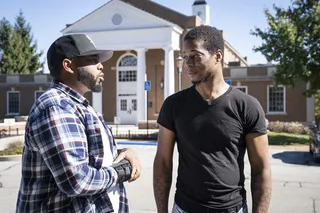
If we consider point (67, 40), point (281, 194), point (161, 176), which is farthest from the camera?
point (281, 194)

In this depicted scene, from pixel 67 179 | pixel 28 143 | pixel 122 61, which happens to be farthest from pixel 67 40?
pixel 122 61

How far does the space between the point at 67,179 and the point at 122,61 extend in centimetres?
3464

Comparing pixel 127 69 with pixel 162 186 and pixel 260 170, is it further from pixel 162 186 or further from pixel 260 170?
pixel 260 170

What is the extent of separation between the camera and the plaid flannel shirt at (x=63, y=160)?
2.09 meters

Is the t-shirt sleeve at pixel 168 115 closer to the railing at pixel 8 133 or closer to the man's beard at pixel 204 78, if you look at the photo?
the man's beard at pixel 204 78

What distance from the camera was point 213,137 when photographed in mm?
2566

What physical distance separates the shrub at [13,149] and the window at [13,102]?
26.0 m

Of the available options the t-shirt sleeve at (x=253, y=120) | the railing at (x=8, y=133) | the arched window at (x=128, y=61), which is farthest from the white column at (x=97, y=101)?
the t-shirt sleeve at (x=253, y=120)

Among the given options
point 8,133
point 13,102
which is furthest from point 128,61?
point 8,133

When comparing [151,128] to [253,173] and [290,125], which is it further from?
[253,173]

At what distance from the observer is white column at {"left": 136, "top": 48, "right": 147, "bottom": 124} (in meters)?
32.3

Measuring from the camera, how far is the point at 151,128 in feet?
96.6

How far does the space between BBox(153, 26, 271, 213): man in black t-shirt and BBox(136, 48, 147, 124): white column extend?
29.5 meters

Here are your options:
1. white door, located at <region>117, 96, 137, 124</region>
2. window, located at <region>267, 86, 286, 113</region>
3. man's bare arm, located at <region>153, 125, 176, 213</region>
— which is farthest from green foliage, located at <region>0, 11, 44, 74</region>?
man's bare arm, located at <region>153, 125, 176, 213</region>
